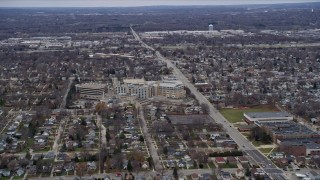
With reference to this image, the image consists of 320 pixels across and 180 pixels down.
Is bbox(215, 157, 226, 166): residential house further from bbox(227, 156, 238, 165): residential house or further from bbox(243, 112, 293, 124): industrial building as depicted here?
bbox(243, 112, 293, 124): industrial building

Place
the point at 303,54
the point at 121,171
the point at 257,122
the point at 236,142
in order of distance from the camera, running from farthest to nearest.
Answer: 1. the point at 303,54
2. the point at 257,122
3. the point at 236,142
4. the point at 121,171

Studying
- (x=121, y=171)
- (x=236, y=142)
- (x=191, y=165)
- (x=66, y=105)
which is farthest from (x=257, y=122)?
(x=66, y=105)

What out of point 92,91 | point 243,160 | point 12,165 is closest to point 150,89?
point 92,91

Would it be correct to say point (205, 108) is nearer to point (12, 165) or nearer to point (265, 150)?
point (265, 150)

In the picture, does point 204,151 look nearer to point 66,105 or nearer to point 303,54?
point 66,105

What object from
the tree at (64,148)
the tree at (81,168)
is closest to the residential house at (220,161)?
the tree at (81,168)

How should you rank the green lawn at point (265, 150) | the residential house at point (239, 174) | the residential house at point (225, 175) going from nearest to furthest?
the residential house at point (225, 175) < the residential house at point (239, 174) < the green lawn at point (265, 150)

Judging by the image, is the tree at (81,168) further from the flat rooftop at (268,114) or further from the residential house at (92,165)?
the flat rooftop at (268,114)
